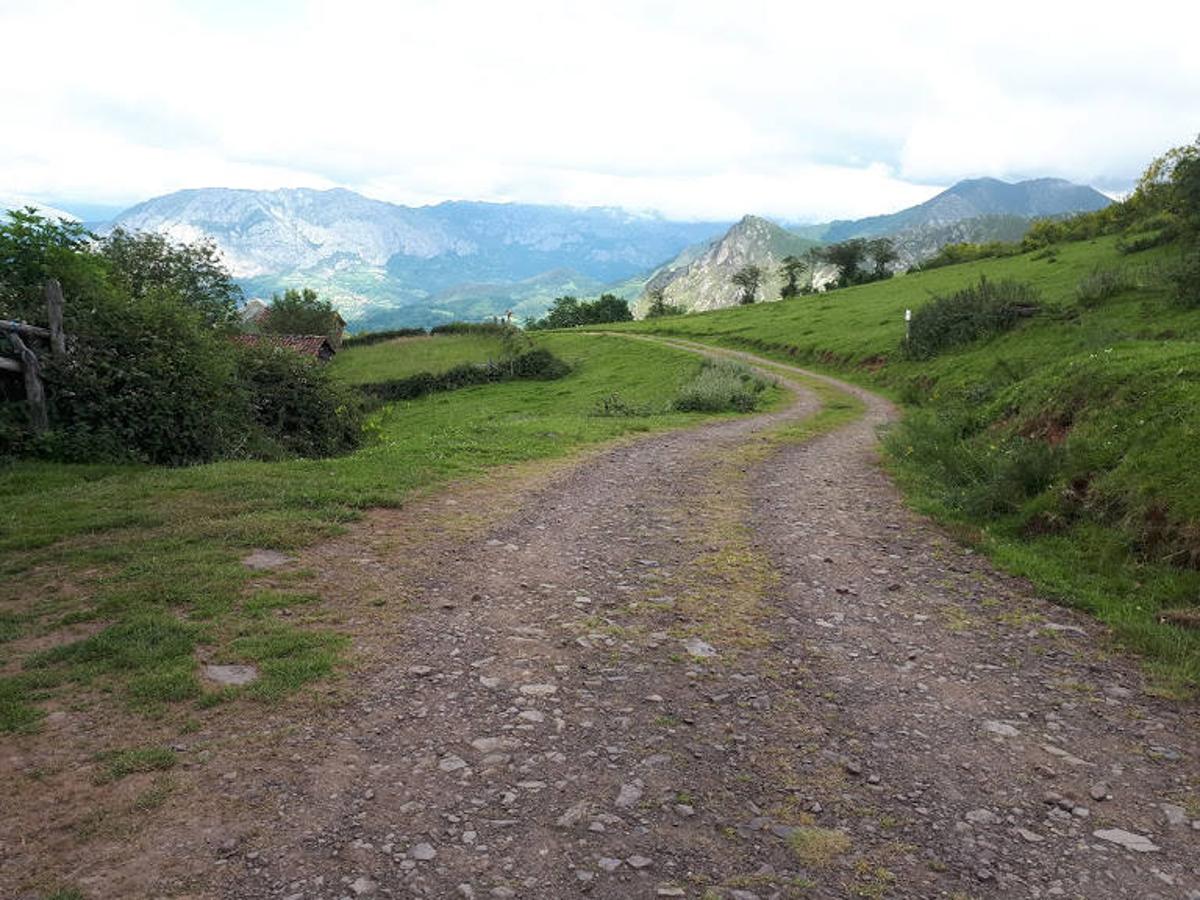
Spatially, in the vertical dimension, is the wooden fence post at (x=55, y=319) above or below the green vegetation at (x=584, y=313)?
below

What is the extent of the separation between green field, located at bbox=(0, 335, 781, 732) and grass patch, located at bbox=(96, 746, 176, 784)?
55cm

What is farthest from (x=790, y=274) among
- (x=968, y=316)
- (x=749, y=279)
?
(x=968, y=316)

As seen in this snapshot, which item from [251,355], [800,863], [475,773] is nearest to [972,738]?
[800,863]

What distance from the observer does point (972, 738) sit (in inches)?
224

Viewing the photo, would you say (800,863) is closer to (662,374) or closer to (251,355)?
(251,355)

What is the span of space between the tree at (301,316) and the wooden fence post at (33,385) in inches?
3090

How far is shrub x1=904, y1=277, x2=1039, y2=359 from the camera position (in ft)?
108

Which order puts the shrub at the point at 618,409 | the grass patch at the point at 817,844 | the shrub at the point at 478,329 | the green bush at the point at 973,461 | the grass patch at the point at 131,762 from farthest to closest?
the shrub at the point at 478,329 < the shrub at the point at 618,409 < the green bush at the point at 973,461 < the grass patch at the point at 131,762 < the grass patch at the point at 817,844

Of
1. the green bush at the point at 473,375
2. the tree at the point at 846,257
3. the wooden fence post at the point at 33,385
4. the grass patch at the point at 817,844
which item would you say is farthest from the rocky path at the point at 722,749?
the tree at the point at 846,257

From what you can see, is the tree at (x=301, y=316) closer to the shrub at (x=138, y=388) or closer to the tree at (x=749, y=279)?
the tree at (x=749, y=279)

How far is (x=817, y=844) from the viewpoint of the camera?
14.6 feet

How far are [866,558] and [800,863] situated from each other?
6613 mm

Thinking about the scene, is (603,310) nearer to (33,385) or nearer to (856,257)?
(856,257)

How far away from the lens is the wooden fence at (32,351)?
43.5 ft
